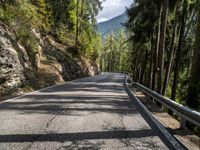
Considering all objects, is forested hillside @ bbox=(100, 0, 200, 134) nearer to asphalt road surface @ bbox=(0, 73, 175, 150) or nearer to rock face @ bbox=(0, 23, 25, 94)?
asphalt road surface @ bbox=(0, 73, 175, 150)

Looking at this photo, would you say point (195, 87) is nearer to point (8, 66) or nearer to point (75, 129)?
point (75, 129)

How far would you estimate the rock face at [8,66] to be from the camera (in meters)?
14.5

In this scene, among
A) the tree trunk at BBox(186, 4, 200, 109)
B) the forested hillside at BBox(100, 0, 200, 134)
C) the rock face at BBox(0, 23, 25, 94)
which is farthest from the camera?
the forested hillside at BBox(100, 0, 200, 134)

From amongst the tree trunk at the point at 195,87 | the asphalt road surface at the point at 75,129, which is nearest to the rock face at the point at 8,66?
the asphalt road surface at the point at 75,129

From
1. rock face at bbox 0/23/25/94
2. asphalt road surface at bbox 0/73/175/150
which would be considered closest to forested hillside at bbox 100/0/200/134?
asphalt road surface at bbox 0/73/175/150

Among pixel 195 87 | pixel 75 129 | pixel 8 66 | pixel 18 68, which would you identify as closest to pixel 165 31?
pixel 195 87

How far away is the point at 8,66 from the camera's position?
15.3 m

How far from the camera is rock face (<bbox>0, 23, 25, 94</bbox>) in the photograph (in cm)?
1453

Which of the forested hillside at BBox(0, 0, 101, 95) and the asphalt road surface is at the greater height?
the forested hillside at BBox(0, 0, 101, 95)

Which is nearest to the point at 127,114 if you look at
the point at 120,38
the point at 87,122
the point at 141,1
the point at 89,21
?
the point at 87,122

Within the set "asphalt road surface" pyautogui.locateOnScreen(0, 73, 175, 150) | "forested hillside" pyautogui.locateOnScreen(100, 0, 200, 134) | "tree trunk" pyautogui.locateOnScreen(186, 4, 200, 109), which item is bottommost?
"asphalt road surface" pyautogui.locateOnScreen(0, 73, 175, 150)

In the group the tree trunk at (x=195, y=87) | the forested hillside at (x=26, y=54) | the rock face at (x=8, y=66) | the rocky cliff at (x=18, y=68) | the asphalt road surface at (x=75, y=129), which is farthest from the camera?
the forested hillside at (x=26, y=54)

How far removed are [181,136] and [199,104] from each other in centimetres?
505

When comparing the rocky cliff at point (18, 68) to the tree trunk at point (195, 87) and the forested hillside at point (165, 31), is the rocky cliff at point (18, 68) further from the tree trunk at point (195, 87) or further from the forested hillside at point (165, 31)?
the tree trunk at point (195, 87)
